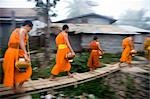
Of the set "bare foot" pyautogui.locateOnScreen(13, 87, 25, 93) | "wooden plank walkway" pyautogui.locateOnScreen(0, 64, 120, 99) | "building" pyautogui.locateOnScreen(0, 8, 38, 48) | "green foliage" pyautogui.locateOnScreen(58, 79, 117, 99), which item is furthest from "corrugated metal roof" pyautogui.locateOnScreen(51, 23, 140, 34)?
"bare foot" pyautogui.locateOnScreen(13, 87, 25, 93)

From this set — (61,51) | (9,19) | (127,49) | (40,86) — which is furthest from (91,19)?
(40,86)

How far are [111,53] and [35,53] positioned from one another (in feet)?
18.4

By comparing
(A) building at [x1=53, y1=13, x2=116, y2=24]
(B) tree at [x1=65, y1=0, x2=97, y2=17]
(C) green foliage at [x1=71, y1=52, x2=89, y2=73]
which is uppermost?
(B) tree at [x1=65, y1=0, x2=97, y2=17]

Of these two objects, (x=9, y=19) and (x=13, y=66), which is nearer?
(x=13, y=66)

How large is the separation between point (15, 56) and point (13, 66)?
0.65 feet

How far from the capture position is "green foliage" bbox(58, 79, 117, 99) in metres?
9.98

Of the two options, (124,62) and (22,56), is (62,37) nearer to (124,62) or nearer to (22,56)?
(22,56)

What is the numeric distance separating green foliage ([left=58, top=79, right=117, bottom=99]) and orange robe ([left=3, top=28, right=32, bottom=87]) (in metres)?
3.81

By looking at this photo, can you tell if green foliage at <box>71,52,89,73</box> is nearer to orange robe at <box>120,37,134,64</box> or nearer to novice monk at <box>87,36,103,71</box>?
novice monk at <box>87,36,103,71</box>

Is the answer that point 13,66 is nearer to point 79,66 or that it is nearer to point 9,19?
point 79,66

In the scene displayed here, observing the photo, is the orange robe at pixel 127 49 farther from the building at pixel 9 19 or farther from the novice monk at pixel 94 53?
the building at pixel 9 19

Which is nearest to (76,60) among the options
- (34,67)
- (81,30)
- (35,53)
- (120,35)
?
(34,67)

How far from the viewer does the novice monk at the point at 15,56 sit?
6.02m

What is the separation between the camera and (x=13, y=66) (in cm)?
604
